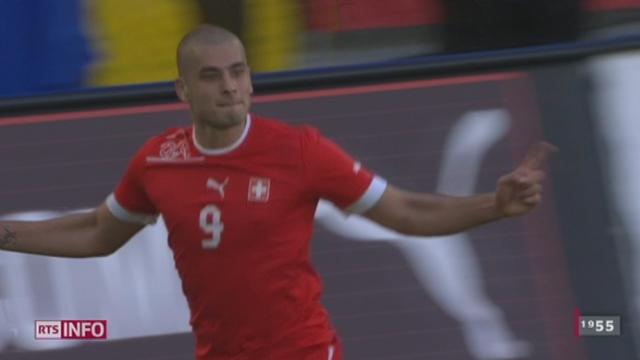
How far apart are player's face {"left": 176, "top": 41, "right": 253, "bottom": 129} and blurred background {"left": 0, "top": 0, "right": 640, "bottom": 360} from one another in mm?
1509

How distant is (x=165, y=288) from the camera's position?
570 cm

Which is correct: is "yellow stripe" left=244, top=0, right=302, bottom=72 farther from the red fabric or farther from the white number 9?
the white number 9

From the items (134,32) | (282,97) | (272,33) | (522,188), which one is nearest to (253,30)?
(272,33)

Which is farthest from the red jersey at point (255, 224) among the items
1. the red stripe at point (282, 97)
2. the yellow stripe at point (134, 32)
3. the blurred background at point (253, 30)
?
the yellow stripe at point (134, 32)

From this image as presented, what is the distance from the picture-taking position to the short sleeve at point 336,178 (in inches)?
164

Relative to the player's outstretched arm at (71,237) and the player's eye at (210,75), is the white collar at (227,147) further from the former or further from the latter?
the player's outstretched arm at (71,237)

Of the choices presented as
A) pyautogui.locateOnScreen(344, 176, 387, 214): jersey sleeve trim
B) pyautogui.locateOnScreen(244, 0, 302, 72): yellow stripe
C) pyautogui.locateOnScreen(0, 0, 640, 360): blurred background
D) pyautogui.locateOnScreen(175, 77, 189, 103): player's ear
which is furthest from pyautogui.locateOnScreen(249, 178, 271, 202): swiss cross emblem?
pyautogui.locateOnScreen(244, 0, 302, 72): yellow stripe

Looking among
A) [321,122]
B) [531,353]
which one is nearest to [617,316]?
[531,353]

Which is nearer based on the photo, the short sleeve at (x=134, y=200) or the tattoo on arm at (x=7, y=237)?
the short sleeve at (x=134, y=200)

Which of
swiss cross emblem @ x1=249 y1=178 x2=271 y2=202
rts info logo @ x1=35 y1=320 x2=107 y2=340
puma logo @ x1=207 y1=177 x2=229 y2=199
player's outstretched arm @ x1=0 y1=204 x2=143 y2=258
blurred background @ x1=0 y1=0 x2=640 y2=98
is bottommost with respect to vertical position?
rts info logo @ x1=35 y1=320 x2=107 y2=340

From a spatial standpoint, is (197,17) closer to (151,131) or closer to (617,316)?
(151,131)

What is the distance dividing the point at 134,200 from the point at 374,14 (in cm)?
222

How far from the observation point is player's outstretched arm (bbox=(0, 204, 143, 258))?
4508 millimetres

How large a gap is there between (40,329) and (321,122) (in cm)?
122
